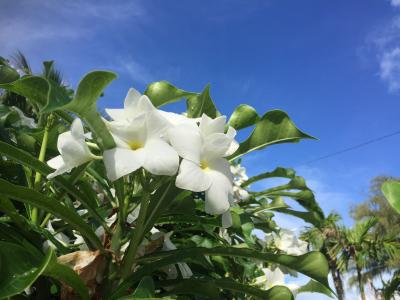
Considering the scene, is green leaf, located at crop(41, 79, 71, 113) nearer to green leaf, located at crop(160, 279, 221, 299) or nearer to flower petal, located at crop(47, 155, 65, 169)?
flower petal, located at crop(47, 155, 65, 169)

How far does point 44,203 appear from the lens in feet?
2.62

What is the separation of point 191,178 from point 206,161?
8cm

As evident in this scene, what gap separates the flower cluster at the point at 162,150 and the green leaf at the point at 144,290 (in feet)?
0.51

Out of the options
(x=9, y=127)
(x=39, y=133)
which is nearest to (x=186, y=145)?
(x=39, y=133)

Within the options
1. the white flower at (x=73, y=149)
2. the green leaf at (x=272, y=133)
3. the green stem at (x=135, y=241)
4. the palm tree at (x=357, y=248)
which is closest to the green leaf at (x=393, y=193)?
the green leaf at (x=272, y=133)

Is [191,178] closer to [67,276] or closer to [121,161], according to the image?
[121,161]

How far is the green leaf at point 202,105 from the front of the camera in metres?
1.02

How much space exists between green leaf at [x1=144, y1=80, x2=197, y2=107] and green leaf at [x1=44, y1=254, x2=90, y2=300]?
450mm

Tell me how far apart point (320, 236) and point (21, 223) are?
12627mm

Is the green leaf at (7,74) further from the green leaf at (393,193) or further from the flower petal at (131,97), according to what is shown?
the green leaf at (393,193)

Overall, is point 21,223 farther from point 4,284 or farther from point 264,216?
point 264,216

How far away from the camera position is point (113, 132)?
0.75 m

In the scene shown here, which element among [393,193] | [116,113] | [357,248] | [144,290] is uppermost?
[357,248]

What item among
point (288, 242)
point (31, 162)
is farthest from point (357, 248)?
point (31, 162)
